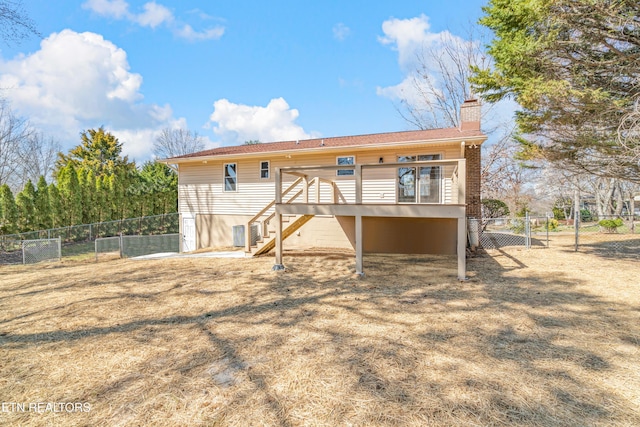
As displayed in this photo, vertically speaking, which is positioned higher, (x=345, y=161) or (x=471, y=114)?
(x=471, y=114)

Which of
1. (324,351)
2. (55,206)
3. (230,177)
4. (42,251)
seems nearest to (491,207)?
(230,177)

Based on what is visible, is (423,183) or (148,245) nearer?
(423,183)

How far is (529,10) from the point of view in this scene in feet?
23.6

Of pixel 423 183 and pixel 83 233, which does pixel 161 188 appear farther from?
pixel 423 183

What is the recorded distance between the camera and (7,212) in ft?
44.0

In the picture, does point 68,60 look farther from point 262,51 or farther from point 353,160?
point 353,160

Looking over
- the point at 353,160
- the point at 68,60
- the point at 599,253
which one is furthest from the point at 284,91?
the point at 599,253

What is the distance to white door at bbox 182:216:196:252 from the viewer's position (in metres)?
13.6

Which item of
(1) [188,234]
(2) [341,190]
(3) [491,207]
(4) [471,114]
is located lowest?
(1) [188,234]

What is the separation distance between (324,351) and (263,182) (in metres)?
9.46

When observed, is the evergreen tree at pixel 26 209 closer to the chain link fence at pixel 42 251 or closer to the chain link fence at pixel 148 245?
the chain link fence at pixel 42 251

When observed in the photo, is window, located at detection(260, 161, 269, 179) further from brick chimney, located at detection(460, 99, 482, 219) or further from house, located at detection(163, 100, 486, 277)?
brick chimney, located at detection(460, 99, 482, 219)

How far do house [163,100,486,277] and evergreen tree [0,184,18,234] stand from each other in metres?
7.03

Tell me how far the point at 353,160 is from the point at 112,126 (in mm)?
24457
